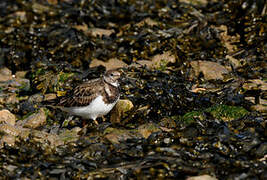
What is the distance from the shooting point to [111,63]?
727cm

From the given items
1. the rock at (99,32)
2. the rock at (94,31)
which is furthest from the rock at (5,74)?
the rock at (99,32)

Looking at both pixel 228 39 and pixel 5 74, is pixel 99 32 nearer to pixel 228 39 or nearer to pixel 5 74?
pixel 5 74

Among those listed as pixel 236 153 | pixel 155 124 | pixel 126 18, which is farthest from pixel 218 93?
pixel 126 18

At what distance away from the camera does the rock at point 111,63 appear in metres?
7.16

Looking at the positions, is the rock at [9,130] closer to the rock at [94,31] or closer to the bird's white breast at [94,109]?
the bird's white breast at [94,109]

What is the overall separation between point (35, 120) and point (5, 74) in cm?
201

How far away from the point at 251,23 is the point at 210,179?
411 centimetres

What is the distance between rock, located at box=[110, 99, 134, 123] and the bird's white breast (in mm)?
148

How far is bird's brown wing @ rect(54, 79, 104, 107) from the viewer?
5.73 m

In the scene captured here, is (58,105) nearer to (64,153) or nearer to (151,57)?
(64,153)

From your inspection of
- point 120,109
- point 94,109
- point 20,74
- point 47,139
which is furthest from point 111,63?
point 47,139

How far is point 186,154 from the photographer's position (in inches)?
173

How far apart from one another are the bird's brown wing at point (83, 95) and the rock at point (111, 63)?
4.21 ft

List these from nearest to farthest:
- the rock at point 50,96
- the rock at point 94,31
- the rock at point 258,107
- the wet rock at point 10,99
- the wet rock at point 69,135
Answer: the wet rock at point 69,135 < the rock at point 258,107 < the rock at point 50,96 < the wet rock at point 10,99 < the rock at point 94,31
